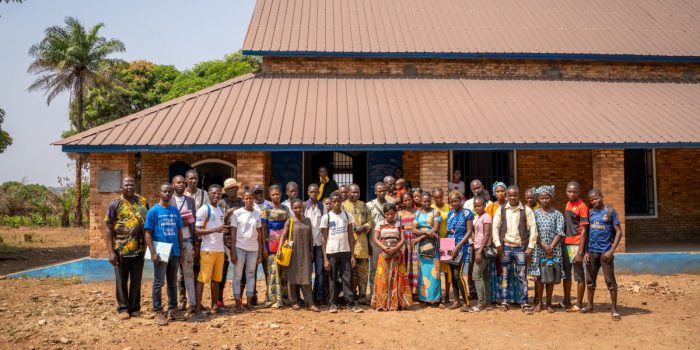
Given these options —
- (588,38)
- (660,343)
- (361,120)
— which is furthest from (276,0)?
(660,343)

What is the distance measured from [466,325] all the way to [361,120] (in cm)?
493

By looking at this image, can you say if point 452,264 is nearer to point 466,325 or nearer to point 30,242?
point 466,325

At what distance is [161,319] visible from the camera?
19.5ft

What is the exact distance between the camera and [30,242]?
1609cm

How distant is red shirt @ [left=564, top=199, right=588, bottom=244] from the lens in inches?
254

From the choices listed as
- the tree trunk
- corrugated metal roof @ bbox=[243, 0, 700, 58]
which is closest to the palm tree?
the tree trunk

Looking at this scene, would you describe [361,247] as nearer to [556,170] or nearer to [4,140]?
[556,170]

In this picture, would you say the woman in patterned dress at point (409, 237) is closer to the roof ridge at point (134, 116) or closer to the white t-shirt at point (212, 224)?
the white t-shirt at point (212, 224)

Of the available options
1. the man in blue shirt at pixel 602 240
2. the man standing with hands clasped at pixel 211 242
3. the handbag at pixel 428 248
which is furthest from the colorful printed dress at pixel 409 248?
the man standing with hands clasped at pixel 211 242

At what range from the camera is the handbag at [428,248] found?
6.75 meters

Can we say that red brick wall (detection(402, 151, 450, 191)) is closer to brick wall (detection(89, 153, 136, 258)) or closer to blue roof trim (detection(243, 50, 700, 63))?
blue roof trim (detection(243, 50, 700, 63))

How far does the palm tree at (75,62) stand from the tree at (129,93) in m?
1.03

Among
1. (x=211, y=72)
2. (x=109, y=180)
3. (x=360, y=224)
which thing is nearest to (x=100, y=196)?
(x=109, y=180)

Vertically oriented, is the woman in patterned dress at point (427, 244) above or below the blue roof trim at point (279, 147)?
below
